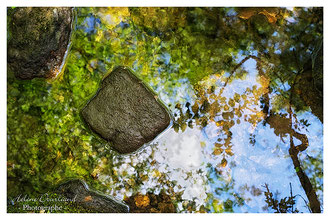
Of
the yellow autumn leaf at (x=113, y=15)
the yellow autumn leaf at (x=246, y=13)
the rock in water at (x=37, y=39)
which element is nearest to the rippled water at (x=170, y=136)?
the yellow autumn leaf at (x=113, y=15)

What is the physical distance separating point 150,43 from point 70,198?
169 cm

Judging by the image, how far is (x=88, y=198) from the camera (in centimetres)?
234

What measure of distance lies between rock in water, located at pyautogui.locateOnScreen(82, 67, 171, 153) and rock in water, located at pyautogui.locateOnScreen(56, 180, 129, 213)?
1.85 feet

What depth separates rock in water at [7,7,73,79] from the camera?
7.48 ft

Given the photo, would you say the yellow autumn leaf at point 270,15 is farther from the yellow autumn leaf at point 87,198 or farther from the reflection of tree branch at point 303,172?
the yellow autumn leaf at point 87,198

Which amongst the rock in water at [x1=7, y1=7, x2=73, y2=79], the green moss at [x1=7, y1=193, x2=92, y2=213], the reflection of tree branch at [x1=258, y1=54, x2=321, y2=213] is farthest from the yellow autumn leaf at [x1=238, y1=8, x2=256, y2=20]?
the green moss at [x1=7, y1=193, x2=92, y2=213]

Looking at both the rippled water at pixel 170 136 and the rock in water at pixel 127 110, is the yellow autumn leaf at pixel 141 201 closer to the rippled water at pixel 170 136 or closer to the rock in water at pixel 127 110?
the rippled water at pixel 170 136

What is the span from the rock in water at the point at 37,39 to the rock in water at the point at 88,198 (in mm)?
1114

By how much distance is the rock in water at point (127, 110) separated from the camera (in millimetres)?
2338

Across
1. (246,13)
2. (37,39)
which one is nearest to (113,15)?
(37,39)

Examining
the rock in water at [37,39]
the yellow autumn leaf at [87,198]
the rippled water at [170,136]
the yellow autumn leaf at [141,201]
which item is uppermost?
the rock in water at [37,39]

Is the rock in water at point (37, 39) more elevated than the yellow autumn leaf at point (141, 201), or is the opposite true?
the rock in water at point (37, 39)

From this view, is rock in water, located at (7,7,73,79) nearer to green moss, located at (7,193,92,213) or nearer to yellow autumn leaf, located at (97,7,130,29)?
Answer: yellow autumn leaf, located at (97,7,130,29)

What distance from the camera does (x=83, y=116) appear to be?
2383mm
